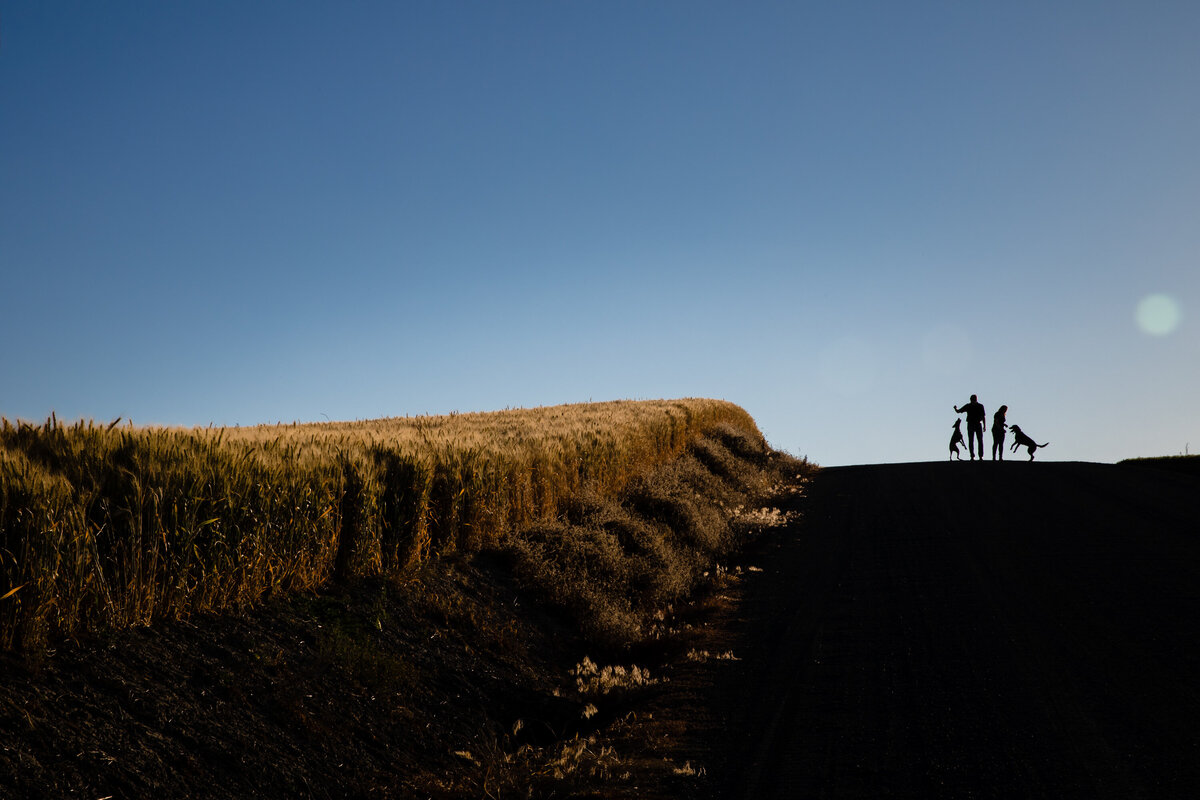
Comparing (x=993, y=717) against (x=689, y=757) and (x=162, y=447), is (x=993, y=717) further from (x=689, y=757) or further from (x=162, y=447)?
(x=162, y=447)

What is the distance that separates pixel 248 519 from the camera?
547 centimetres

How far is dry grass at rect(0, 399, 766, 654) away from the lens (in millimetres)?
4215

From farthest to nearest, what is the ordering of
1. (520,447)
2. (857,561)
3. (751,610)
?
(857,561), (520,447), (751,610)

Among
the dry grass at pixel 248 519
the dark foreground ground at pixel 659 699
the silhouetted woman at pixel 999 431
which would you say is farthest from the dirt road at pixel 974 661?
the silhouetted woman at pixel 999 431

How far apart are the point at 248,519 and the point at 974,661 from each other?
6.34 m

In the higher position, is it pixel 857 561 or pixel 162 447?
pixel 162 447

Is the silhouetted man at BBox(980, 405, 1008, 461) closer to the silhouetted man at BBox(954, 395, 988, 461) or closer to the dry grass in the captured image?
the silhouetted man at BBox(954, 395, 988, 461)

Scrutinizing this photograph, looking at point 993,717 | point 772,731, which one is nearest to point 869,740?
point 772,731

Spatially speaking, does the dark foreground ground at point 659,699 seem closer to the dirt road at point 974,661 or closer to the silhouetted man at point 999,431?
the dirt road at point 974,661

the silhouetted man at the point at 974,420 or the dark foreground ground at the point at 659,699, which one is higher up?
the silhouetted man at the point at 974,420

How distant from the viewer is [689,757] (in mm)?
5281

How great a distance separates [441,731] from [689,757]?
185 centimetres

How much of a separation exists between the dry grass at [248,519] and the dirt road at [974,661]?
2.18m

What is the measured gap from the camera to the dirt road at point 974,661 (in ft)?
15.4
